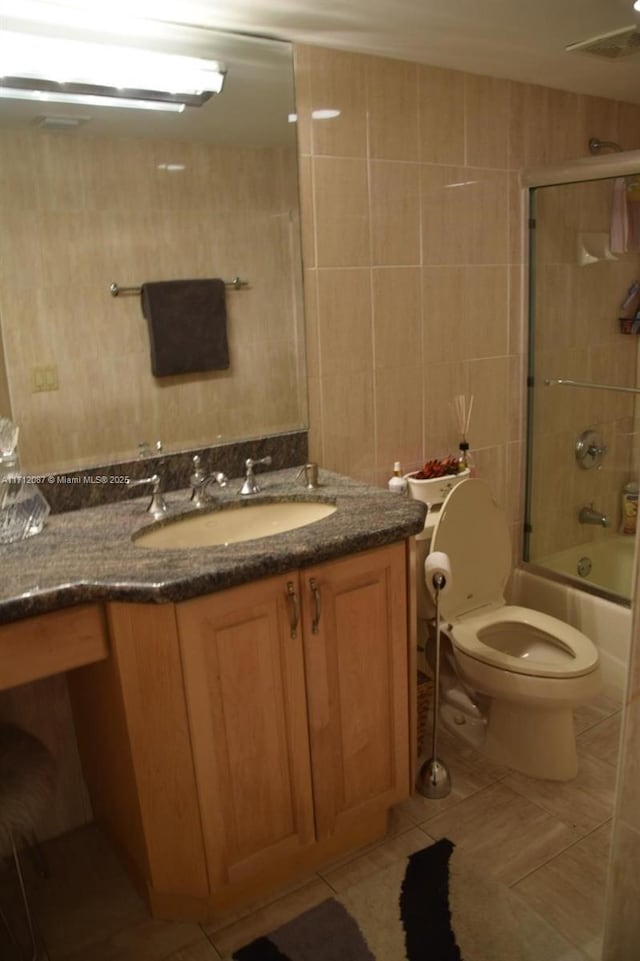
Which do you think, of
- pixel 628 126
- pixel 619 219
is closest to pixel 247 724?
pixel 619 219

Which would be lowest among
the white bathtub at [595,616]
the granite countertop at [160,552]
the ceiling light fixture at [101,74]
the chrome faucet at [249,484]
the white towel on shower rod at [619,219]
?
the white bathtub at [595,616]

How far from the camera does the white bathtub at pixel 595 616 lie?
8.29 feet

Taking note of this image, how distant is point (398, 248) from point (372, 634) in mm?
1210

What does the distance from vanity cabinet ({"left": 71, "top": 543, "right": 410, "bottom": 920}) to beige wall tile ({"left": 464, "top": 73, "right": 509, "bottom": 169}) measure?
147 centimetres

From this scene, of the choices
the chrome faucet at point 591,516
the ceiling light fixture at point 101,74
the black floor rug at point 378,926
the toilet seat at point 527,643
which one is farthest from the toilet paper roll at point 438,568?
the ceiling light fixture at point 101,74

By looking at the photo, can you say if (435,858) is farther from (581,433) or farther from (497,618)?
(581,433)

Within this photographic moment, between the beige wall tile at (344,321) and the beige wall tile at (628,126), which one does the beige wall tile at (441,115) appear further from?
the beige wall tile at (628,126)

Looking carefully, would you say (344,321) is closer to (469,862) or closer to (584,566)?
(584,566)

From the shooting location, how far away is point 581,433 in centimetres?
284

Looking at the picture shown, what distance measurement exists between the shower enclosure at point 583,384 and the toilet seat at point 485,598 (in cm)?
45

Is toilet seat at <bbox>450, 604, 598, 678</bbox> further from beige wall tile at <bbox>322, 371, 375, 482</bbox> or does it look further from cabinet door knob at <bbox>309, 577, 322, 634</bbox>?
cabinet door knob at <bbox>309, 577, 322, 634</bbox>

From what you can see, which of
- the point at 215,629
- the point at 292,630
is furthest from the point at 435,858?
the point at 215,629

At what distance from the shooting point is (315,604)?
1621 mm

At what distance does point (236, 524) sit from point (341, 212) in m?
0.96
